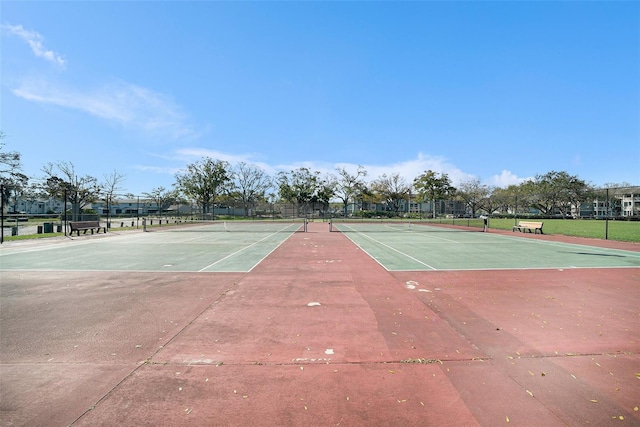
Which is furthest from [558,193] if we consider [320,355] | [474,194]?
[320,355]

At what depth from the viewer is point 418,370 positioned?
4.01 metres

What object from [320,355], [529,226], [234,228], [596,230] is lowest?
[234,228]

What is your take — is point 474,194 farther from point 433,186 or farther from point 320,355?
point 320,355

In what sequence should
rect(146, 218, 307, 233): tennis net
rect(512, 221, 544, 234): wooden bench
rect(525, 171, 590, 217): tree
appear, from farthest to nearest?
rect(525, 171, 590, 217): tree, rect(146, 218, 307, 233): tennis net, rect(512, 221, 544, 234): wooden bench

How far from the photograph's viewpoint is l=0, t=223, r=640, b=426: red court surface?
3197 millimetres

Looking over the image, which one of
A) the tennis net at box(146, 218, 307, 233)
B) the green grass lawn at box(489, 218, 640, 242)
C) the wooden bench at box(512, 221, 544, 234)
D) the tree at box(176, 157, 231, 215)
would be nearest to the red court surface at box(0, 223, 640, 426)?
the green grass lawn at box(489, 218, 640, 242)

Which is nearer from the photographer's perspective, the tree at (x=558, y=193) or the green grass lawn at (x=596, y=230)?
the green grass lawn at (x=596, y=230)

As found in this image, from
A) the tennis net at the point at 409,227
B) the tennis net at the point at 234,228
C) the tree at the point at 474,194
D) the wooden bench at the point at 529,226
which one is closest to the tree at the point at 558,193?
the tree at the point at 474,194

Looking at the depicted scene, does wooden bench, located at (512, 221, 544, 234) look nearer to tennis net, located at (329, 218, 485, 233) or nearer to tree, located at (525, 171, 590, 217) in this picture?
tennis net, located at (329, 218, 485, 233)

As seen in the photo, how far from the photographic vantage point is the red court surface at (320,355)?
3197mm

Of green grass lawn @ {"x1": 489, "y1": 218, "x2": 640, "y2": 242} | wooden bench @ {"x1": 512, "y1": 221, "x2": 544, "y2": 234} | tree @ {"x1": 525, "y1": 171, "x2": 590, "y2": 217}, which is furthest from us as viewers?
tree @ {"x1": 525, "y1": 171, "x2": 590, "y2": 217}

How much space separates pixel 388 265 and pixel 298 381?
845 centimetres

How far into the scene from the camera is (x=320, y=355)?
4.42 metres

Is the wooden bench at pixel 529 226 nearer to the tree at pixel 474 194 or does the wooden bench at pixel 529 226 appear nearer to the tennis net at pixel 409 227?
the tennis net at pixel 409 227
